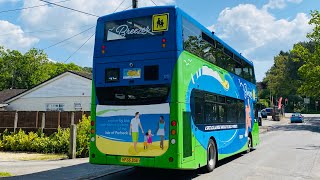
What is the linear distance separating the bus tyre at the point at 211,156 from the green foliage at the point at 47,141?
20.4 feet

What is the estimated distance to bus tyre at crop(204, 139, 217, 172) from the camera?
449 inches

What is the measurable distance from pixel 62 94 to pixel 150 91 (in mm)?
26858

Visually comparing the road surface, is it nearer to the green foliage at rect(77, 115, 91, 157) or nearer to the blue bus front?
the blue bus front

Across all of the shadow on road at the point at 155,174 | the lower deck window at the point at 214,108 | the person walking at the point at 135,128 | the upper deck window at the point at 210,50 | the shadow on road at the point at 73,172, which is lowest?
the shadow on road at the point at 155,174

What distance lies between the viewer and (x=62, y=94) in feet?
115

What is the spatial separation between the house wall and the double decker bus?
23.7 metres

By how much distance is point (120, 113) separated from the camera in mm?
9953

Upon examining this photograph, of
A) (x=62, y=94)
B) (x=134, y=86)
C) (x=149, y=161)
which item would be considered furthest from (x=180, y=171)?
(x=62, y=94)

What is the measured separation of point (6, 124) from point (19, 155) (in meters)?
3.44

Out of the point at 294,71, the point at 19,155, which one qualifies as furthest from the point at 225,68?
the point at 294,71

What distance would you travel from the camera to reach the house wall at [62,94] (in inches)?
1342

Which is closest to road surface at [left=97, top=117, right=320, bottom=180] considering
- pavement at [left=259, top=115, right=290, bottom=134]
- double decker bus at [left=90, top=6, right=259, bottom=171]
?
double decker bus at [left=90, top=6, right=259, bottom=171]

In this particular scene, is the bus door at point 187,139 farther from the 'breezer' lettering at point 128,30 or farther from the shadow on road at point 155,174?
the 'breezer' lettering at point 128,30

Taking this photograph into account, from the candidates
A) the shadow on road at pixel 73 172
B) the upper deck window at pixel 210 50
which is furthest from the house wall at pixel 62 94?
the shadow on road at pixel 73 172
